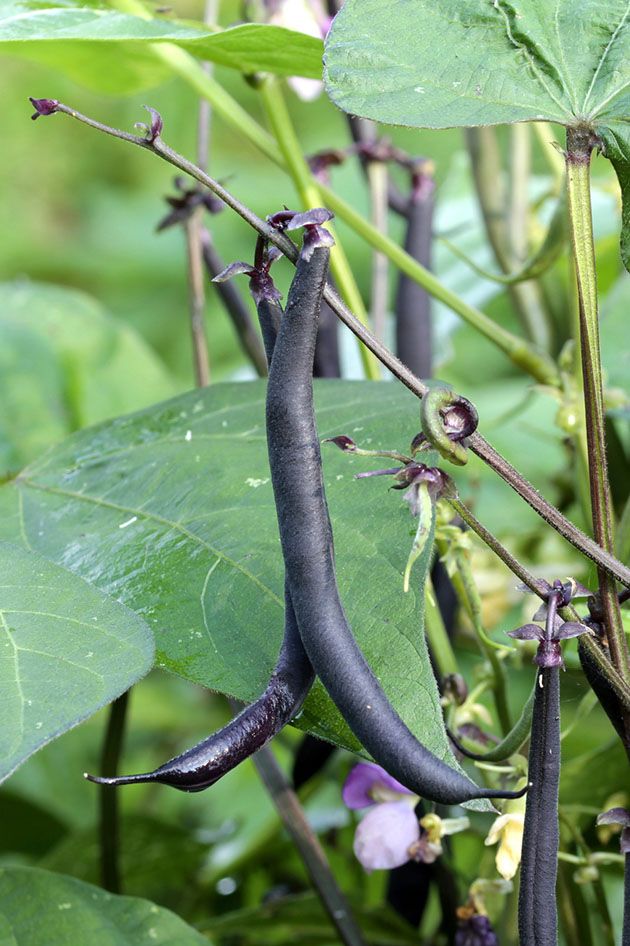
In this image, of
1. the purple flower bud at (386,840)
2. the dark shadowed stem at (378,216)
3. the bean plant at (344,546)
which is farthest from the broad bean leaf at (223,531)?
the dark shadowed stem at (378,216)

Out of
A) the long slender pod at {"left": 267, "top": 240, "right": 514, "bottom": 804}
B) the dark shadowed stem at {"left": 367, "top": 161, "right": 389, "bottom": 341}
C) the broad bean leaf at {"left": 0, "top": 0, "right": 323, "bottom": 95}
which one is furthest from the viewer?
the dark shadowed stem at {"left": 367, "top": 161, "right": 389, "bottom": 341}

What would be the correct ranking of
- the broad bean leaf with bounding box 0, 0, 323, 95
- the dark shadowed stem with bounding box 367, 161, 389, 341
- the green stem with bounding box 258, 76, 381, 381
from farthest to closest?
1. the dark shadowed stem with bounding box 367, 161, 389, 341
2. the green stem with bounding box 258, 76, 381, 381
3. the broad bean leaf with bounding box 0, 0, 323, 95

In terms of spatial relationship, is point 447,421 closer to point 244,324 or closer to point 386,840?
point 386,840

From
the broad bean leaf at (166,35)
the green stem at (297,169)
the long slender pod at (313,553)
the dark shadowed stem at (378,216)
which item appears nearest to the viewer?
the long slender pod at (313,553)

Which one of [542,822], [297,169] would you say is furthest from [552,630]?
[297,169]

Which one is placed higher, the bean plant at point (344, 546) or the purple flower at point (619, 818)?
the bean plant at point (344, 546)

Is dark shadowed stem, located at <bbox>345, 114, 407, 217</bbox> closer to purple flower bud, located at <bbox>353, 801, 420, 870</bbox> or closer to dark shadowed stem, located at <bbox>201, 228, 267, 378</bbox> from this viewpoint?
dark shadowed stem, located at <bbox>201, 228, 267, 378</bbox>

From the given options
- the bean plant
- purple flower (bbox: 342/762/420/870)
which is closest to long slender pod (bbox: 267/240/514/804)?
the bean plant

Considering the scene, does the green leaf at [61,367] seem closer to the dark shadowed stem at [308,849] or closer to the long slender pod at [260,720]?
the dark shadowed stem at [308,849]

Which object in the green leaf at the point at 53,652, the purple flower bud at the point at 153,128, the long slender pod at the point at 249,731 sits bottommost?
the long slender pod at the point at 249,731
